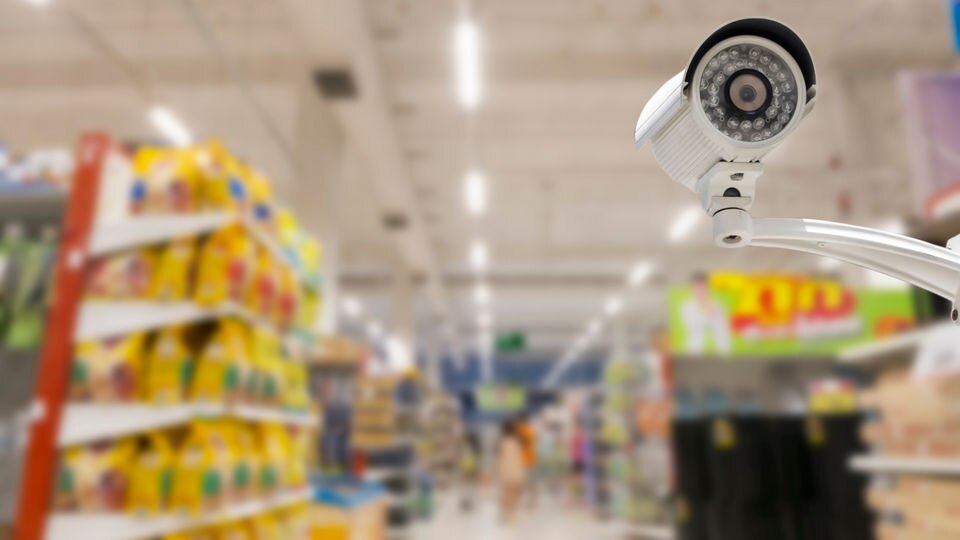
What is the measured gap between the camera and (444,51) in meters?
7.29

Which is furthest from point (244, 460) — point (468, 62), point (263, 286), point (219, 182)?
point (468, 62)

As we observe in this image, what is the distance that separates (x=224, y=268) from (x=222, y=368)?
0.33 meters

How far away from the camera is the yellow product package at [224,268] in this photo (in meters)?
2.17

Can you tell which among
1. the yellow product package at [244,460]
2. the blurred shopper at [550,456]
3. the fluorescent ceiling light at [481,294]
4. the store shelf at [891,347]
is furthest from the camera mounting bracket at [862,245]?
the fluorescent ceiling light at [481,294]

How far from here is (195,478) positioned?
2.03 m

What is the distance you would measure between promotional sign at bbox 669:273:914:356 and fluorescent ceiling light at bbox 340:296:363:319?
14374mm

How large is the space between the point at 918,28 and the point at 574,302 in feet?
39.6

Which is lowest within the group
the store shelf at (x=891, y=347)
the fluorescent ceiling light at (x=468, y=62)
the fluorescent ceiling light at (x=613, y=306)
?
the store shelf at (x=891, y=347)

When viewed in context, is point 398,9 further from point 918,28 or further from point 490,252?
point 490,252

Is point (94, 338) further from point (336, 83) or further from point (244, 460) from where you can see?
point (336, 83)

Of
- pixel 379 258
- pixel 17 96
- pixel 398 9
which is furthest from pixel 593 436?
pixel 17 96

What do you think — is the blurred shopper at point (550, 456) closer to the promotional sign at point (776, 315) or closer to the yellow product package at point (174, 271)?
the promotional sign at point (776, 315)

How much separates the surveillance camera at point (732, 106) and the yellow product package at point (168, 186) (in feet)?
6.49

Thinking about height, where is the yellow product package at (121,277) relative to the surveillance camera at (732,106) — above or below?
above
